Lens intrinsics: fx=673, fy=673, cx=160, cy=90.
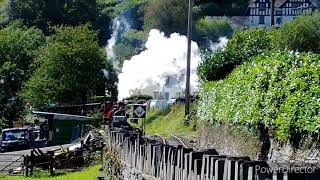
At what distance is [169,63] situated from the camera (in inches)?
2694

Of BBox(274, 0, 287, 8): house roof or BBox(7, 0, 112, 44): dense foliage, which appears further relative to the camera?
BBox(274, 0, 287, 8): house roof

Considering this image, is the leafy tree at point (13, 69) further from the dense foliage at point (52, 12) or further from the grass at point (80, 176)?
the grass at point (80, 176)

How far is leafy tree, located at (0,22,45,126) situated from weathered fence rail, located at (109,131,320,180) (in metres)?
47.3

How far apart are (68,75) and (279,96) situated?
39908 millimetres

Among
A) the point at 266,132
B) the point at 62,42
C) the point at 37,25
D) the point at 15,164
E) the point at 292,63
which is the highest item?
the point at 37,25

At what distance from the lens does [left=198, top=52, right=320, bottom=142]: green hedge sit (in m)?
14.3

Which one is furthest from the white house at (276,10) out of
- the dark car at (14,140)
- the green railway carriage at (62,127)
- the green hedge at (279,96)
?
the green hedge at (279,96)

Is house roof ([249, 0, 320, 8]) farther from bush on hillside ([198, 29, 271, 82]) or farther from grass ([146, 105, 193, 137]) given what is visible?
bush on hillside ([198, 29, 271, 82])

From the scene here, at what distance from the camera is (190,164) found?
1057 centimetres

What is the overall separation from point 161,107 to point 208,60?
10.8m

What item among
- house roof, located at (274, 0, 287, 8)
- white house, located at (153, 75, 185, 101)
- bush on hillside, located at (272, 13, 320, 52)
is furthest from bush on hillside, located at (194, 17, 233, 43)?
bush on hillside, located at (272, 13, 320, 52)

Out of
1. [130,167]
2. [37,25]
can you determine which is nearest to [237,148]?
[130,167]

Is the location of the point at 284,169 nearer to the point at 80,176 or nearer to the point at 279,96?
the point at 279,96

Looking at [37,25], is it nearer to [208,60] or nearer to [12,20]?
[12,20]
